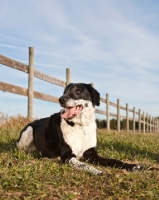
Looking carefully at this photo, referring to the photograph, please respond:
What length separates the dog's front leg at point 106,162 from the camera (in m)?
4.87

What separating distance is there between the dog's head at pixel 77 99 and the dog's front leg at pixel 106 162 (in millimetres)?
653

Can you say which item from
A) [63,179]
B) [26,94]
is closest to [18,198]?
[63,179]

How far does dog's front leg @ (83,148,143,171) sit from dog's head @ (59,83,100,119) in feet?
2.14

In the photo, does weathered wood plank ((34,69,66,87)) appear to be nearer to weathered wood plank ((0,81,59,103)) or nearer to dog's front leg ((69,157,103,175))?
weathered wood plank ((0,81,59,103))

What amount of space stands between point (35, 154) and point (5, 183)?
2.16 m

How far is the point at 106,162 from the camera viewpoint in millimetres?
5098

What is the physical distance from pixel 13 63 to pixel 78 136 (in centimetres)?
682

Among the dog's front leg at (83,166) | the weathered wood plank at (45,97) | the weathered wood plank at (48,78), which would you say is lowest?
the dog's front leg at (83,166)

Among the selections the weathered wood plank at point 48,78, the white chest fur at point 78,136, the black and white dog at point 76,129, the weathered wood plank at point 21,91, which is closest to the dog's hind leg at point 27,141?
the black and white dog at point 76,129

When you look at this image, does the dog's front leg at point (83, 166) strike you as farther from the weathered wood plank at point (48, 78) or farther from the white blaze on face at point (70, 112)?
the weathered wood plank at point (48, 78)

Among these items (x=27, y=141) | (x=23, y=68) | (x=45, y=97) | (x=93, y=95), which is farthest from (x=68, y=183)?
(x=45, y=97)

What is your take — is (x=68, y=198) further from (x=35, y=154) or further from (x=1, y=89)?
(x=1, y=89)

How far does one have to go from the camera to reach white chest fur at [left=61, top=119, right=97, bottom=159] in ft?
16.8

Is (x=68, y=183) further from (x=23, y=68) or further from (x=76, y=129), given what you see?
(x=23, y=68)
